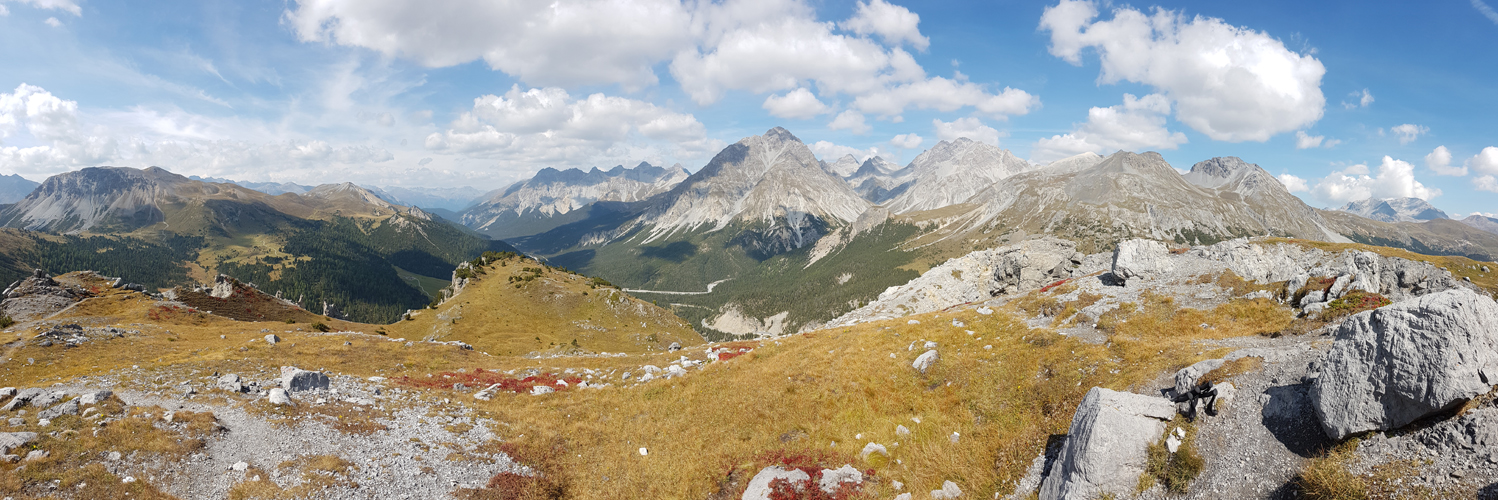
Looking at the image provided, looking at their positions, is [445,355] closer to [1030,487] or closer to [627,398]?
[627,398]

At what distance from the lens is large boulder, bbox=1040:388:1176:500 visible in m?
12.2

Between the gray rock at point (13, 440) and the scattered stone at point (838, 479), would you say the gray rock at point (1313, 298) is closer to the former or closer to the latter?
the scattered stone at point (838, 479)

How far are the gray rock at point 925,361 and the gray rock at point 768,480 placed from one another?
31.4 feet

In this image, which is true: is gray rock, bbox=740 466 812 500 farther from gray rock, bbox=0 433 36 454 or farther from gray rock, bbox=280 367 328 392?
gray rock, bbox=280 367 328 392

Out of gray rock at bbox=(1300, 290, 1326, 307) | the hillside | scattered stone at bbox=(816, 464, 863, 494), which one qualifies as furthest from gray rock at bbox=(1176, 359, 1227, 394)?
the hillside

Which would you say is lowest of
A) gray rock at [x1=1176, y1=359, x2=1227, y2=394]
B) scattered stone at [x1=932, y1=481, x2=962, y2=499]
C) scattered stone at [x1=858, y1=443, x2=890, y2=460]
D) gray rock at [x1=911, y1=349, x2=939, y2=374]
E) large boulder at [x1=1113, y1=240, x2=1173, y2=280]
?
scattered stone at [x1=858, y1=443, x2=890, y2=460]

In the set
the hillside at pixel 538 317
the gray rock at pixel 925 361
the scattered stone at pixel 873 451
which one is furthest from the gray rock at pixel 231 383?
the hillside at pixel 538 317

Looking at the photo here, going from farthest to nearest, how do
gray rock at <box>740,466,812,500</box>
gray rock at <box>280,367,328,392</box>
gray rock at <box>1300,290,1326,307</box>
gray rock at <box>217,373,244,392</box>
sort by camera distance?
gray rock at <box>280,367,328,392</box>, gray rock at <box>217,373,244,392</box>, gray rock at <box>1300,290,1326,307</box>, gray rock at <box>740,466,812,500</box>

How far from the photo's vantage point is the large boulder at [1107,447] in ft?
40.0

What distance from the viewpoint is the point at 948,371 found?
2305 centimetres

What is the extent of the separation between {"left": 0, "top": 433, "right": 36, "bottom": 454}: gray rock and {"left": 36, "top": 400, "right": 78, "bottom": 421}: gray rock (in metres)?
2.14

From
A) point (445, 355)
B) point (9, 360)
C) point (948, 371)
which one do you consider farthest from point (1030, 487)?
point (9, 360)

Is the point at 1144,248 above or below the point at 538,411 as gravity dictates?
above

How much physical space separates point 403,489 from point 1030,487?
20.1 metres
